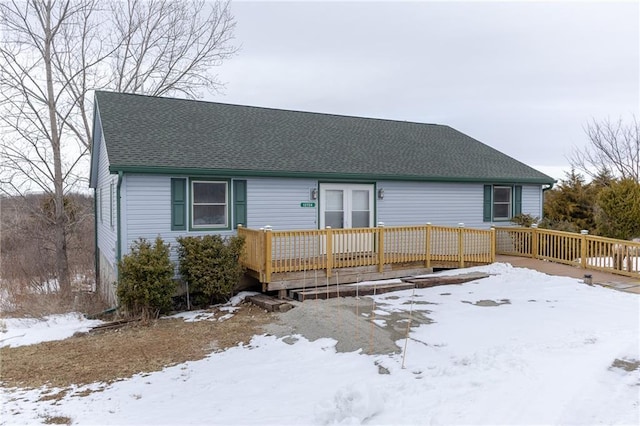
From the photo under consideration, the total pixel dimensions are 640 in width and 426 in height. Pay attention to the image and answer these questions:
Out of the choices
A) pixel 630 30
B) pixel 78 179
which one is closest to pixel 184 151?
pixel 78 179

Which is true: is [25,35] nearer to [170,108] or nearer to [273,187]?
[170,108]

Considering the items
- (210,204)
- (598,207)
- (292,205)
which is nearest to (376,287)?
(292,205)

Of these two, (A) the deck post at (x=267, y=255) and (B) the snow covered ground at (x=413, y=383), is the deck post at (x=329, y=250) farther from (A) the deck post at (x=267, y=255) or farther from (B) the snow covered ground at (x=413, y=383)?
(B) the snow covered ground at (x=413, y=383)

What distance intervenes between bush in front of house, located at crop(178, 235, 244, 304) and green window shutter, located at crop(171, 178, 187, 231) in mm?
406

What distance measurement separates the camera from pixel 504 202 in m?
14.4

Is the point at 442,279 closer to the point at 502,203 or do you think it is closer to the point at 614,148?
the point at 502,203

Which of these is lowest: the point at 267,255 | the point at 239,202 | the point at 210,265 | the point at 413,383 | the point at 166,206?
the point at 413,383

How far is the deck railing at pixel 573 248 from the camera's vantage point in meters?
10.5

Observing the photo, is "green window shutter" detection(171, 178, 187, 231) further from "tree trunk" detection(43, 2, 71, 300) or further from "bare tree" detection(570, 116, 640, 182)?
"bare tree" detection(570, 116, 640, 182)

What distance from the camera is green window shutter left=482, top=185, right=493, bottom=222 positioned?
13.9m

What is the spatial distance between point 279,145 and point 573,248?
8.24 metres

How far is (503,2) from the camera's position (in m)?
11.8

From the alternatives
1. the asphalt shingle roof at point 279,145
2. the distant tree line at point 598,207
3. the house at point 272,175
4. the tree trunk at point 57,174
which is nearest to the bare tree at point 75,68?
the tree trunk at point 57,174

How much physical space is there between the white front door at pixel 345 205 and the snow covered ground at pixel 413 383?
489 cm
